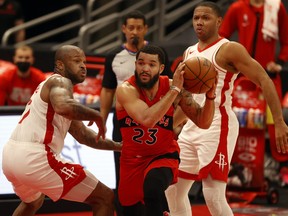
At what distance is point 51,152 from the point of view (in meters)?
7.28

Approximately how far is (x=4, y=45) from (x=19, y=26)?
0.63 metres

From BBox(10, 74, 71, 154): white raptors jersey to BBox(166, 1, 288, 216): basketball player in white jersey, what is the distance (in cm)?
123

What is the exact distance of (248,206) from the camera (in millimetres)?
10734

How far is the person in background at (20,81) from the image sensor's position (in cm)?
1163

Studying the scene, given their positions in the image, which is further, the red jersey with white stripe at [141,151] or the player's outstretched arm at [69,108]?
the red jersey with white stripe at [141,151]

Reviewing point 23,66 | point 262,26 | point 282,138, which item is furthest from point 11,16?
point 282,138

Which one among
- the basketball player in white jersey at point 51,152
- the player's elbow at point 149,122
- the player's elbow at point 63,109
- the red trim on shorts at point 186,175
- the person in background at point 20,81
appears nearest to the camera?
the player's elbow at point 63,109

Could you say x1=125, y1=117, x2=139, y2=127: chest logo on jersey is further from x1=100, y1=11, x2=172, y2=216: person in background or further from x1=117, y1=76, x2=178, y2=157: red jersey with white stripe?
x1=100, y1=11, x2=172, y2=216: person in background

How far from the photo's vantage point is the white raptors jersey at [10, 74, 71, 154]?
7.23 m

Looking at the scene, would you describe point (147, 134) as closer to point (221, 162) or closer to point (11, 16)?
point (221, 162)

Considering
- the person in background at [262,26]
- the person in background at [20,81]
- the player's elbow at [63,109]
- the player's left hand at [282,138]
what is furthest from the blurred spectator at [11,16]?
the player's elbow at [63,109]

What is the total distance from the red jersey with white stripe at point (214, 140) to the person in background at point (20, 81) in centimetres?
405

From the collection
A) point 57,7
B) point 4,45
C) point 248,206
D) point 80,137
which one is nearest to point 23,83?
point 4,45

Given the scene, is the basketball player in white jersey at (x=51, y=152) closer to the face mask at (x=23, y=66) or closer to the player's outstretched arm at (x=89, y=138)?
the player's outstretched arm at (x=89, y=138)
